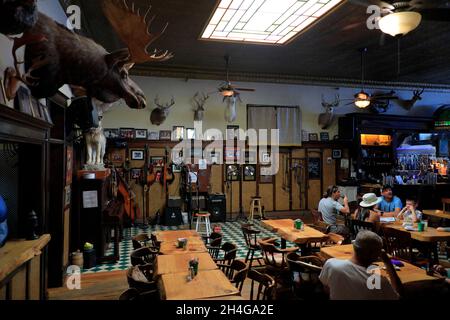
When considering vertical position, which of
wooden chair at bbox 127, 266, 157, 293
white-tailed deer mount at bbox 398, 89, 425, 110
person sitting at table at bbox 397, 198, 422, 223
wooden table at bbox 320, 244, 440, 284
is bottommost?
wooden chair at bbox 127, 266, 157, 293

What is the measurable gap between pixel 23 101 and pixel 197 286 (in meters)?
2.35

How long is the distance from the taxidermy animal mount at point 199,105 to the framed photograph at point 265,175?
2.77 metres

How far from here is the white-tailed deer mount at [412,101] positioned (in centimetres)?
1167

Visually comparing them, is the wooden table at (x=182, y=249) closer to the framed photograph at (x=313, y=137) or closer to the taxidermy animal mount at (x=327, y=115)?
the framed photograph at (x=313, y=137)

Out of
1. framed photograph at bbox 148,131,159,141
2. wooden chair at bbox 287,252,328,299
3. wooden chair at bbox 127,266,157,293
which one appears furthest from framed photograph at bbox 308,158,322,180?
wooden chair at bbox 127,266,157,293

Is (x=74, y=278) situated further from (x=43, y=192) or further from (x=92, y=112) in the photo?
(x=92, y=112)

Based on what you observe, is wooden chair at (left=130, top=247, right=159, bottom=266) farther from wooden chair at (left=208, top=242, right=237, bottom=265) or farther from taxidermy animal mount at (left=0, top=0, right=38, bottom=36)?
taxidermy animal mount at (left=0, top=0, right=38, bottom=36)

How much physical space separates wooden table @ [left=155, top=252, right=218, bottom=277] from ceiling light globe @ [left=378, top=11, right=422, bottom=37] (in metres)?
3.55

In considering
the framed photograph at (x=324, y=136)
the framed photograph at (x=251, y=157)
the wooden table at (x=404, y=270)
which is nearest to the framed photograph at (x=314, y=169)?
the framed photograph at (x=324, y=136)

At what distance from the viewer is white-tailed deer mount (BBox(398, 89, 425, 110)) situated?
11674mm

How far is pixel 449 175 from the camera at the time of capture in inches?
457

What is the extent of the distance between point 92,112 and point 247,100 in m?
6.67

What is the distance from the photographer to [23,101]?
Answer: 111 inches

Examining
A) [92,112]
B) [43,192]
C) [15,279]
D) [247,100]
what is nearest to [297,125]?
[247,100]
